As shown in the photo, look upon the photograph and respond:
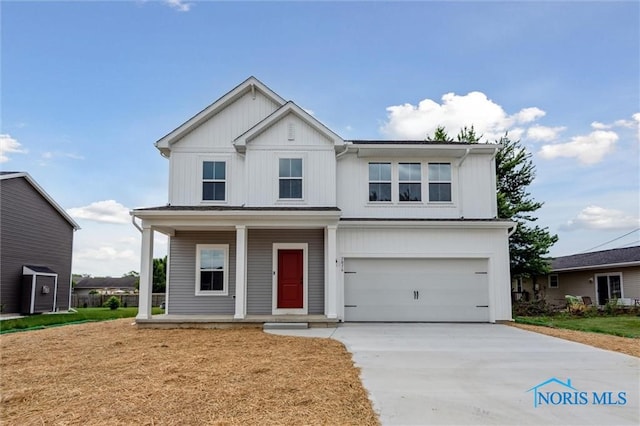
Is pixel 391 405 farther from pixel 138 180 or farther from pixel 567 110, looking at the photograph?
pixel 567 110

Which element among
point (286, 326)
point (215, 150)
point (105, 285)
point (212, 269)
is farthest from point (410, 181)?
point (105, 285)

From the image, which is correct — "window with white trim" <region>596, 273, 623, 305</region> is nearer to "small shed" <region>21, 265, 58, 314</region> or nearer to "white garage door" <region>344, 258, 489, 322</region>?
"white garage door" <region>344, 258, 489, 322</region>

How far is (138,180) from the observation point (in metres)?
17.2

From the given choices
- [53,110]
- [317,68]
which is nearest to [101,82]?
[53,110]

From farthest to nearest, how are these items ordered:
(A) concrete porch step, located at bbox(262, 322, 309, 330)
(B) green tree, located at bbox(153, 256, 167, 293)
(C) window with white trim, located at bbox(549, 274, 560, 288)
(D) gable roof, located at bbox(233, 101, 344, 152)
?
(B) green tree, located at bbox(153, 256, 167, 293) < (C) window with white trim, located at bbox(549, 274, 560, 288) < (D) gable roof, located at bbox(233, 101, 344, 152) < (A) concrete porch step, located at bbox(262, 322, 309, 330)

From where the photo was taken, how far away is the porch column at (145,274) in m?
12.3

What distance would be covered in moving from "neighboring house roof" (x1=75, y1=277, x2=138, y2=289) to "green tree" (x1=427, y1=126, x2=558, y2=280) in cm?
3934

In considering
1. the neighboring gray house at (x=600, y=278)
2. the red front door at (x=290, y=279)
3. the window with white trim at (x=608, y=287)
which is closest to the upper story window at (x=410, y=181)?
the red front door at (x=290, y=279)

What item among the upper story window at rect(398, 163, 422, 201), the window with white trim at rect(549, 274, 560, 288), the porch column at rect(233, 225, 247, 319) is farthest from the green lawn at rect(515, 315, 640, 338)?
the window with white trim at rect(549, 274, 560, 288)

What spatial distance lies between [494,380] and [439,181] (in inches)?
361

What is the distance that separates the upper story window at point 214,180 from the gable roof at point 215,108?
3.96ft

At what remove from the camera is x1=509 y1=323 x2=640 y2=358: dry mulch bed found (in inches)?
355

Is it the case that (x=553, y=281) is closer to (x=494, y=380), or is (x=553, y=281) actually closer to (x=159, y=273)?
(x=494, y=380)

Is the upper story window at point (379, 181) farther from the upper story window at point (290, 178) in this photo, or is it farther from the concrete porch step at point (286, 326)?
the concrete porch step at point (286, 326)
